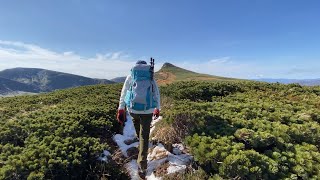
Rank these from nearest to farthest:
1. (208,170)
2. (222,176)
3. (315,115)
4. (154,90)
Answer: (222,176) < (208,170) < (154,90) < (315,115)

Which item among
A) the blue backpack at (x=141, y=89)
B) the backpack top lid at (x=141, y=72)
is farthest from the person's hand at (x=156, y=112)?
the backpack top lid at (x=141, y=72)

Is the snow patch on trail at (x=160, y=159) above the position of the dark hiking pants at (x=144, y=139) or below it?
below

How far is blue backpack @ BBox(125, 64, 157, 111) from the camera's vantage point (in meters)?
9.43

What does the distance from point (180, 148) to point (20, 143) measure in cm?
531

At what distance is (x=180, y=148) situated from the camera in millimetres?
10766

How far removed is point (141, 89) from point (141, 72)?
517 mm

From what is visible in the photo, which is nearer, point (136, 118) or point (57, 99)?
point (136, 118)

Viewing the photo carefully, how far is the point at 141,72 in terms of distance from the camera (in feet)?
31.0

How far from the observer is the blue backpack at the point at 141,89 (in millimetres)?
9430

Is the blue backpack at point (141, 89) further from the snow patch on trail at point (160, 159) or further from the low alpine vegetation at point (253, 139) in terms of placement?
the low alpine vegetation at point (253, 139)

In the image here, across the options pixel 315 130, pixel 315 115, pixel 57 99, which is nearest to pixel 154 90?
pixel 315 130

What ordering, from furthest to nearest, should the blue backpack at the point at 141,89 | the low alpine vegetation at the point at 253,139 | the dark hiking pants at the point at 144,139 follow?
the blue backpack at the point at 141,89 < the dark hiking pants at the point at 144,139 < the low alpine vegetation at the point at 253,139

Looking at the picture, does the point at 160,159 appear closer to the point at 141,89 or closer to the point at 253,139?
the point at 141,89

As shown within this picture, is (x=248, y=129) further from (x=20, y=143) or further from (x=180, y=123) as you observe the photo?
(x=20, y=143)
